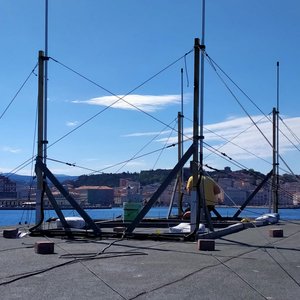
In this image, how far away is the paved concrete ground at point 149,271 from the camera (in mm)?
10039

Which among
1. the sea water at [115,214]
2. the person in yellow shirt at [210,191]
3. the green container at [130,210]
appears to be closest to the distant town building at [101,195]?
the sea water at [115,214]

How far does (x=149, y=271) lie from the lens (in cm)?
1240

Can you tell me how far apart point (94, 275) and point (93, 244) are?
6.63 metres

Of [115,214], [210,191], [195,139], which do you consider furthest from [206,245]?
[115,214]

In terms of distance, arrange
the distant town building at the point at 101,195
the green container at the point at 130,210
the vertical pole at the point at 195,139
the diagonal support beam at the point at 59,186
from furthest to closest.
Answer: the distant town building at the point at 101,195
the green container at the point at 130,210
the diagonal support beam at the point at 59,186
the vertical pole at the point at 195,139

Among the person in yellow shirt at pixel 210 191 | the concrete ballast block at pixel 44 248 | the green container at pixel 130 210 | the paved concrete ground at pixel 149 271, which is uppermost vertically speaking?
the person in yellow shirt at pixel 210 191

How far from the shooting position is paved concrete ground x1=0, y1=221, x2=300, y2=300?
395 inches

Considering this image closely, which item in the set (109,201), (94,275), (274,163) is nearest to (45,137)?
(94,275)

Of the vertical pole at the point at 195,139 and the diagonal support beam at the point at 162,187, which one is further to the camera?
the diagonal support beam at the point at 162,187

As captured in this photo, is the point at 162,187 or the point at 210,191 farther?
the point at 210,191

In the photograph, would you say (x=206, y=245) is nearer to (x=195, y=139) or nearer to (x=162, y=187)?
(x=162, y=187)

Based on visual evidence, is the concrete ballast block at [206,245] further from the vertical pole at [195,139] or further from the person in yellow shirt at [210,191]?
the person in yellow shirt at [210,191]

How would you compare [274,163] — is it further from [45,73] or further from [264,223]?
[45,73]

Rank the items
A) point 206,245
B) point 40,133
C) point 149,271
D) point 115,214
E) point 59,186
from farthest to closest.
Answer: point 115,214
point 40,133
point 59,186
point 206,245
point 149,271
